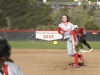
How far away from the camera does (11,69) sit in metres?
3.45

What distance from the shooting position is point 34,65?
12203mm

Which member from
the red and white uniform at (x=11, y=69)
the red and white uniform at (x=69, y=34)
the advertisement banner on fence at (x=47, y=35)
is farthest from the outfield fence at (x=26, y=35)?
the red and white uniform at (x=11, y=69)

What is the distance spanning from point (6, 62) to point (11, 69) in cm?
8

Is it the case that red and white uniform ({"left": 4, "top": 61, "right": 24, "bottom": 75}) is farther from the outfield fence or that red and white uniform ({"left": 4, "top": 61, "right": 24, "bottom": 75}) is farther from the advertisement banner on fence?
the outfield fence

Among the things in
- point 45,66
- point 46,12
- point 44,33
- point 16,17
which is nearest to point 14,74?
point 45,66

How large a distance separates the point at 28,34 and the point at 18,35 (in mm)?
1054

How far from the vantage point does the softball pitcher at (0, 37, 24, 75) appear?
340 cm

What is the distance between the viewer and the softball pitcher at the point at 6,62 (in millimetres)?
3400

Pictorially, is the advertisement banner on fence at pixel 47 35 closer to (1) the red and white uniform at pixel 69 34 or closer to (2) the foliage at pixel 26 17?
(2) the foliage at pixel 26 17

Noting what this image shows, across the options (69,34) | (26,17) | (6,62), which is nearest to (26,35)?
(26,17)

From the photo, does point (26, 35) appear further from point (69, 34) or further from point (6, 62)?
point (6, 62)

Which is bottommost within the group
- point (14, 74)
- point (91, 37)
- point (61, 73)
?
point (91, 37)

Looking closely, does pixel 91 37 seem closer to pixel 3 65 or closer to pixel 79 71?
pixel 79 71

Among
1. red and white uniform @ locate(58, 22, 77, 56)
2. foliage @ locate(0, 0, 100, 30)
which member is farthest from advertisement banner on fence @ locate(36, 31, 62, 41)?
red and white uniform @ locate(58, 22, 77, 56)
